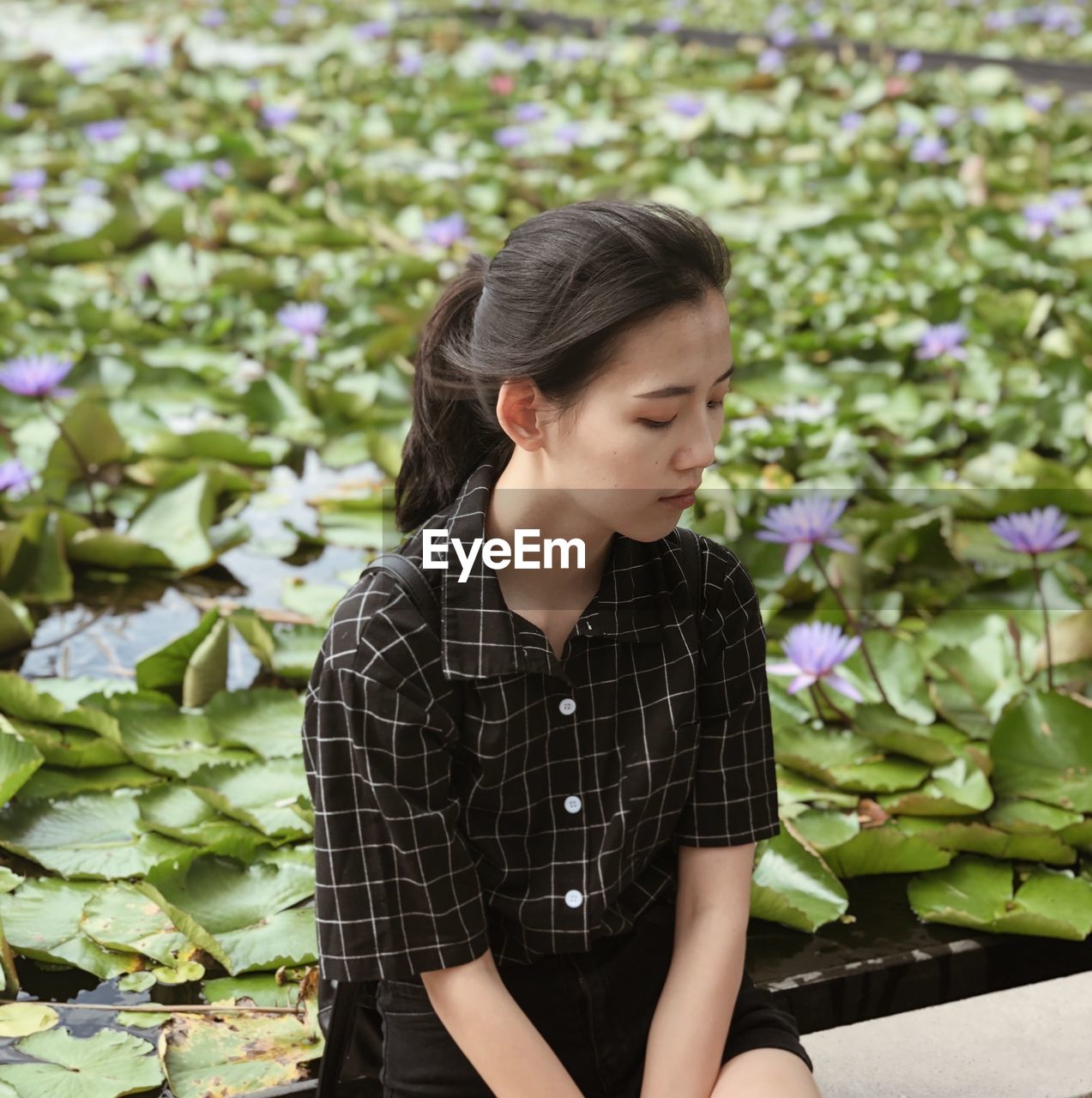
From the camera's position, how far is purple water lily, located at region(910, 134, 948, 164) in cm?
367

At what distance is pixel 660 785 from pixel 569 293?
0.34 meters

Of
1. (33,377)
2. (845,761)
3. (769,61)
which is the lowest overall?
(845,761)

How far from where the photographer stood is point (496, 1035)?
898 millimetres

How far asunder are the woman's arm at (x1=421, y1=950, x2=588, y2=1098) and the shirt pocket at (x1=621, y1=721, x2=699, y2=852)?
14 centimetres

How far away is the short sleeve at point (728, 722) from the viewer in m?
1.02

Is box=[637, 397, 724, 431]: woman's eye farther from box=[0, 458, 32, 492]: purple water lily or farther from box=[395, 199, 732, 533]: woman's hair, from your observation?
box=[0, 458, 32, 492]: purple water lily

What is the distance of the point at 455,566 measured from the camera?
3.12 ft

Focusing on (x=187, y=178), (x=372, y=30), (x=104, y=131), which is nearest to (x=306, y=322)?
A: (x=187, y=178)

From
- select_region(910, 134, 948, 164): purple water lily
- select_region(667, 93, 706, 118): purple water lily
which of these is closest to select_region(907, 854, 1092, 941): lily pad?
select_region(910, 134, 948, 164): purple water lily

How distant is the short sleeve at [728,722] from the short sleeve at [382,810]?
0.19 metres

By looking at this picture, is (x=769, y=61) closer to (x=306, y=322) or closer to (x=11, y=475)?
(x=306, y=322)

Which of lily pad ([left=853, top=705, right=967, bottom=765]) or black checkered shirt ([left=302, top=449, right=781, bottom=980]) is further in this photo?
lily pad ([left=853, top=705, right=967, bottom=765])

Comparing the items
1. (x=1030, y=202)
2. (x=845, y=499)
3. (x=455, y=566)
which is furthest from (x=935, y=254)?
(x=455, y=566)

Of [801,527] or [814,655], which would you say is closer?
[814,655]
